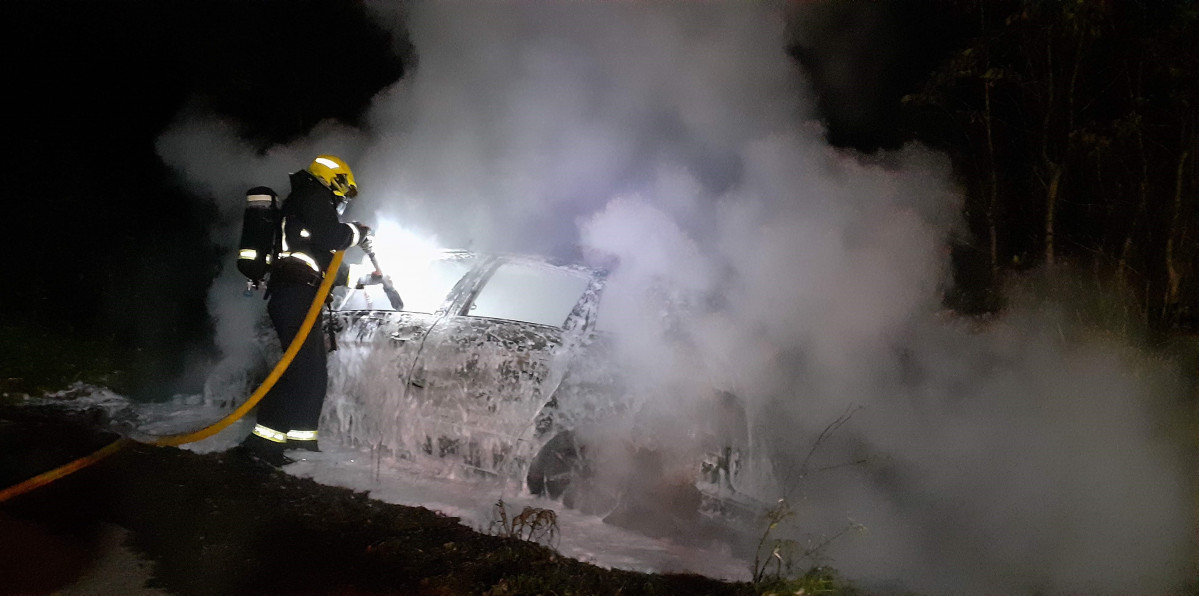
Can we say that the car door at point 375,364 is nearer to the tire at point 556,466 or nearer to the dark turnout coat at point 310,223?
the dark turnout coat at point 310,223

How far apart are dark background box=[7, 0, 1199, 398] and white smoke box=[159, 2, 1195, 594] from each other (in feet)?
4.41

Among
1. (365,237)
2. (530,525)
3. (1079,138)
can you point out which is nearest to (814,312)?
(530,525)

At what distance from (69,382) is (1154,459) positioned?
8353 millimetres

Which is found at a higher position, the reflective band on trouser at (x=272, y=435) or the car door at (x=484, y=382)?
the car door at (x=484, y=382)

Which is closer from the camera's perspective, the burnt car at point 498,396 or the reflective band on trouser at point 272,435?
the burnt car at point 498,396

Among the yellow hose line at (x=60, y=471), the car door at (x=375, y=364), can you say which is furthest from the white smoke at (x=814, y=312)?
the yellow hose line at (x=60, y=471)

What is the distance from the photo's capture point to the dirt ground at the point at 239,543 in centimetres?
269

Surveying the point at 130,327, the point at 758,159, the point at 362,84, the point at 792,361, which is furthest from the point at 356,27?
the point at 792,361

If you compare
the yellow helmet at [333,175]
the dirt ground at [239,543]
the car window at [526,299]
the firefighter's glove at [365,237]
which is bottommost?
the dirt ground at [239,543]

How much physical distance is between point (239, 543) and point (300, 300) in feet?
5.20

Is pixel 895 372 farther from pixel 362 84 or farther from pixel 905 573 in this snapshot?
pixel 362 84

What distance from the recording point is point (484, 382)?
3.97m

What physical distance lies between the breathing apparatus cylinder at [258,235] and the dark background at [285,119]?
10.7 ft

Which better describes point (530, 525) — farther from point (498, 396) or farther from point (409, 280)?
point (409, 280)
